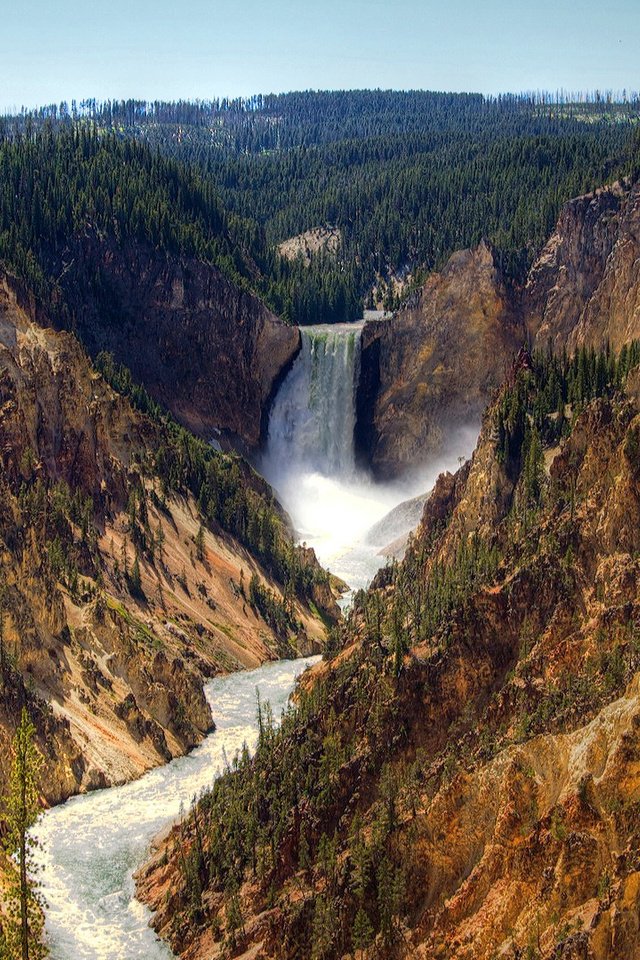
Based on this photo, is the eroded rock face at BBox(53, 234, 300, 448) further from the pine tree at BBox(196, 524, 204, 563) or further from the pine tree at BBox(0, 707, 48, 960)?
the pine tree at BBox(0, 707, 48, 960)

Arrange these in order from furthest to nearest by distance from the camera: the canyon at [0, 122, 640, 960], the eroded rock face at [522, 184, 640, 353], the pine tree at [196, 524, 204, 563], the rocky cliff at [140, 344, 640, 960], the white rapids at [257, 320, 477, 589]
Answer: the white rapids at [257, 320, 477, 589] < the eroded rock face at [522, 184, 640, 353] < the pine tree at [196, 524, 204, 563] < the canyon at [0, 122, 640, 960] < the rocky cliff at [140, 344, 640, 960]

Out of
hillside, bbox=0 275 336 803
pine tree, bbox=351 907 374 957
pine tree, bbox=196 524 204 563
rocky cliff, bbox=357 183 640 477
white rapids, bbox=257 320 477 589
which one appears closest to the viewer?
pine tree, bbox=351 907 374 957

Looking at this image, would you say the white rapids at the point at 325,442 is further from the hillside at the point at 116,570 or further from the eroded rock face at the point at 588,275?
the hillside at the point at 116,570

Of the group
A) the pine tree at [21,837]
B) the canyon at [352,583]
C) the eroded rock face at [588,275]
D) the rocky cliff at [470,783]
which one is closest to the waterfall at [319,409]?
the canyon at [352,583]

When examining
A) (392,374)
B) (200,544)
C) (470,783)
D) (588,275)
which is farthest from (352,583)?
(470,783)

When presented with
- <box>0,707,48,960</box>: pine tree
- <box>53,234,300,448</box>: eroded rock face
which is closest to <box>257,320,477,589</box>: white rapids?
<box>53,234,300,448</box>: eroded rock face

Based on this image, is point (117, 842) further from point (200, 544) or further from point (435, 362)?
point (435, 362)

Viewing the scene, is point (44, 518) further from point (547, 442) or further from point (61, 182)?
point (61, 182)

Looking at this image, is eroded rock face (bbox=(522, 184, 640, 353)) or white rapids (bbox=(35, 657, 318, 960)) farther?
eroded rock face (bbox=(522, 184, 640, 353))
